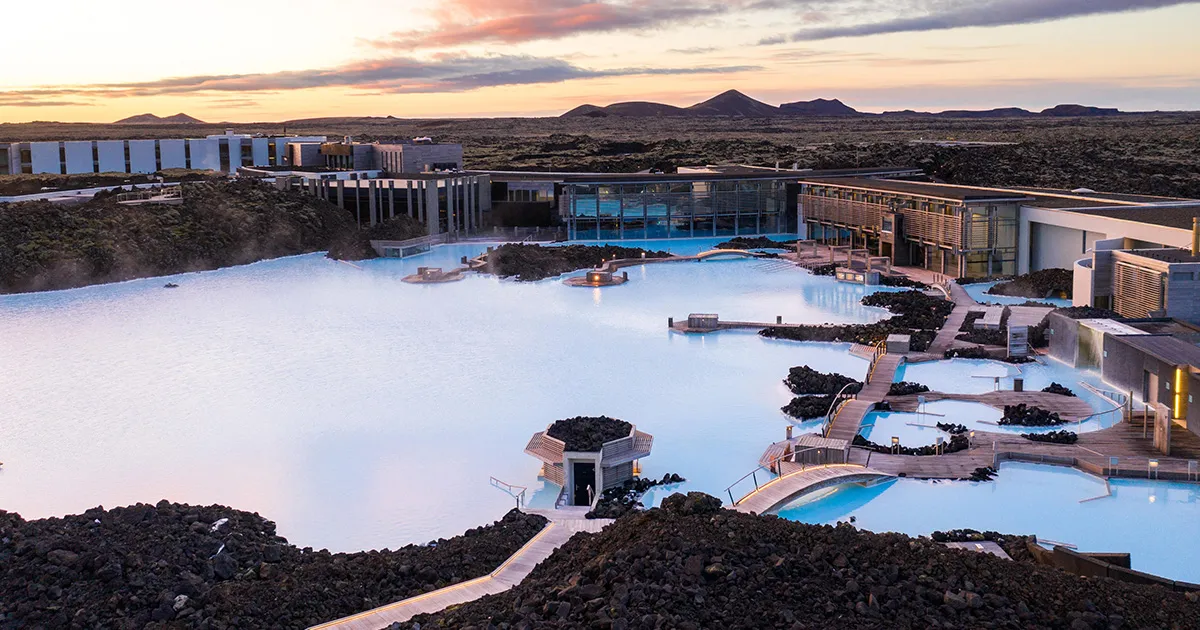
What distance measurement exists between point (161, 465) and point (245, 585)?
23.1ft

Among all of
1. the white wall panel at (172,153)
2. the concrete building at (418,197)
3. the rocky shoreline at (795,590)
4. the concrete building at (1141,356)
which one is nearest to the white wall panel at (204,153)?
the white wall panel at (172,153)

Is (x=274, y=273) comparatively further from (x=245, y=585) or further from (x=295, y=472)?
(x=245, y=585)

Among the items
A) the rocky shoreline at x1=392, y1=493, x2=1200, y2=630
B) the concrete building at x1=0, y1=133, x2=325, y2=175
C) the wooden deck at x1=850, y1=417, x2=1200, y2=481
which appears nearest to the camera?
the rocky shoreline at x1=392, y1=493, x2=1200, y2=630

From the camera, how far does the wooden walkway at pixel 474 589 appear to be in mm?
10805

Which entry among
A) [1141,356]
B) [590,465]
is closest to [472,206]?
[1141,356]

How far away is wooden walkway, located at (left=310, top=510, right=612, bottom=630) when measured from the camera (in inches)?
425

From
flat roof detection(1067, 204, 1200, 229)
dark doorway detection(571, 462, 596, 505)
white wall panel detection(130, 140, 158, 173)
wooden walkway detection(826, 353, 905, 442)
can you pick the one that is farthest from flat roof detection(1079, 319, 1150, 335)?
white wall panel detection(130, 140, 158, 173)

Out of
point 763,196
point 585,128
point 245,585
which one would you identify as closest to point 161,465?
point 245,585

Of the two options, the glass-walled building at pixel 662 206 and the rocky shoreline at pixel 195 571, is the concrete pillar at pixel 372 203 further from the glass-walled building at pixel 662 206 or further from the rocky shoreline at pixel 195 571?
the rocky shoreline at pixel 195 571

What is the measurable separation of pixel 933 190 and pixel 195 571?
32.6 meters

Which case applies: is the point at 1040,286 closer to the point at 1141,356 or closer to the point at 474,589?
the point at 1141,356

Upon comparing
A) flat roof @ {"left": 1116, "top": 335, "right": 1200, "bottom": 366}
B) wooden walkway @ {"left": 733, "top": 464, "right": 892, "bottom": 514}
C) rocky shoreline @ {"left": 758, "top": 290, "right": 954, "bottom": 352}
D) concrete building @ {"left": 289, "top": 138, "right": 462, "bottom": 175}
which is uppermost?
concrete building @ {"left": 289, "top": 138, "right": 462, "bottom": 175}

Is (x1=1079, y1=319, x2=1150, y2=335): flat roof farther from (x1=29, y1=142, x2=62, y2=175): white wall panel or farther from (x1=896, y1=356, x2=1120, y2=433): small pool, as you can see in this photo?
(x1=29, y1=142, x2=62, y2=175): white wall panel

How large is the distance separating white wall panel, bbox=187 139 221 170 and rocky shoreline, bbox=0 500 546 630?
192ft
